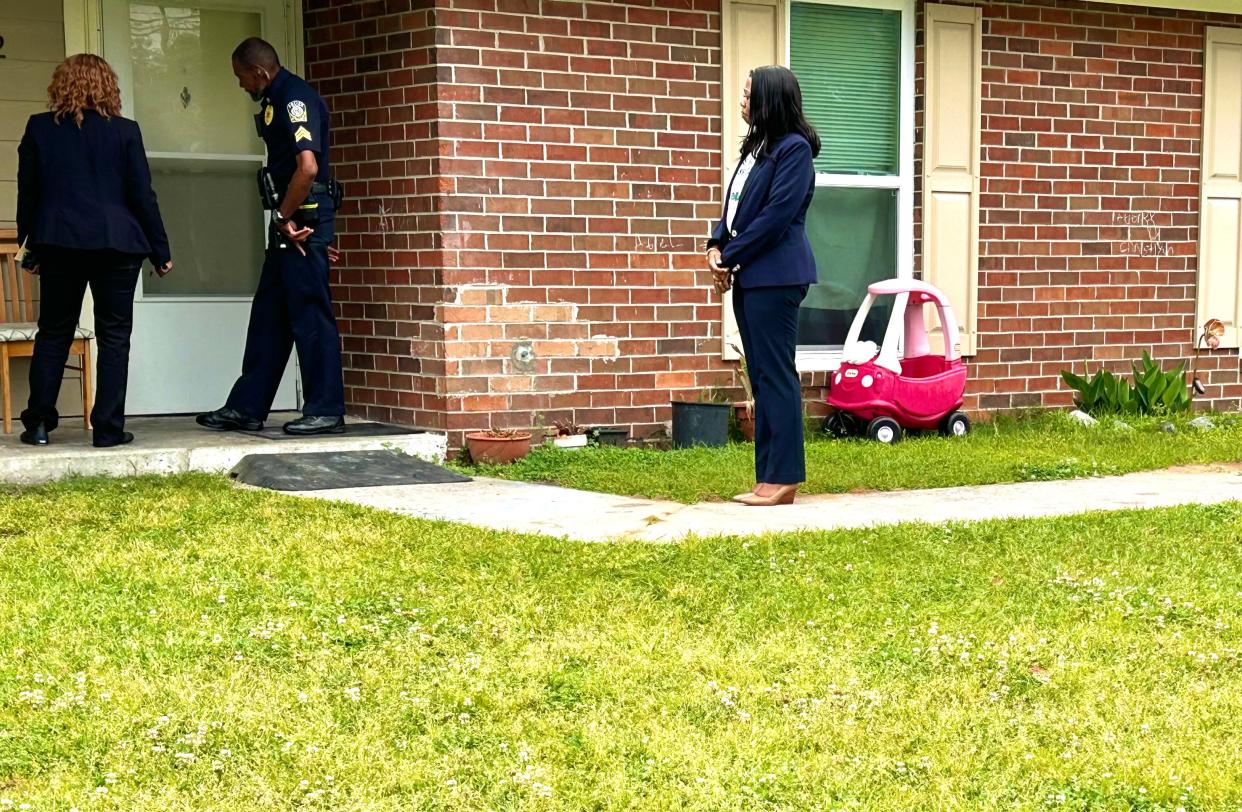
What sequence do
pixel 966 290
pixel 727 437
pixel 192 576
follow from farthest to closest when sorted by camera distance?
pixel 966 290 < pixel 727 437 < pixel 192 576

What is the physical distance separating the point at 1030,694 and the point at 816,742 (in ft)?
2.33

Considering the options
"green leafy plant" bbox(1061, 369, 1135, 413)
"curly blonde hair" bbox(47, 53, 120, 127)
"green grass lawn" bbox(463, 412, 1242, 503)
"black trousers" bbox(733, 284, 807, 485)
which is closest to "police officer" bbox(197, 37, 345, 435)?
"curly blonde hair" bbox(47, 53, 120, 127)

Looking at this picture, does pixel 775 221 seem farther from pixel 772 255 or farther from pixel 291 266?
pixel 291 266

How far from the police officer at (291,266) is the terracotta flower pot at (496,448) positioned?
0.71 metres

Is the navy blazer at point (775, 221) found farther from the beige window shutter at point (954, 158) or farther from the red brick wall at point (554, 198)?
the beige window shutter at point (954, 158)

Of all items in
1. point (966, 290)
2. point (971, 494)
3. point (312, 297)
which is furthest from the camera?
point (966, 290)

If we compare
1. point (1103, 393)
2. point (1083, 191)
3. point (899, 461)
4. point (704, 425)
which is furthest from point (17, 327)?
point (1083, 191)

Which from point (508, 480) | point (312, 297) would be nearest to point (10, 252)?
point (312, 297)

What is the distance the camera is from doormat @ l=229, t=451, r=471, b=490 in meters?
7.68

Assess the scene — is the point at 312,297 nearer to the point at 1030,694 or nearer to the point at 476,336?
the point at 476,336

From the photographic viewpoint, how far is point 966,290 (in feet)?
34.9

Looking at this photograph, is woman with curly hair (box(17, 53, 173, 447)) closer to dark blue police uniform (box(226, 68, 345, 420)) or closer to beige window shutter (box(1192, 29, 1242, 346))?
dark blue police uniform (box(226, 68, 345, 420))

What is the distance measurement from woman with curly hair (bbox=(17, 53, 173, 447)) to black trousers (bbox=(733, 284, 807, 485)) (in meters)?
2.94

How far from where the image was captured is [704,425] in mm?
9344
